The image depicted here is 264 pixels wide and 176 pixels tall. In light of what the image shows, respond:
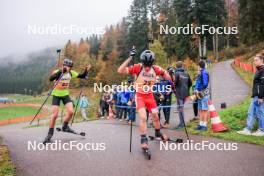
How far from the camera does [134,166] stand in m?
6.62

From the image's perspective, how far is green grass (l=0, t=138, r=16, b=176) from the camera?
6.31m

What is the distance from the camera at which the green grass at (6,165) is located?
631 centimetres

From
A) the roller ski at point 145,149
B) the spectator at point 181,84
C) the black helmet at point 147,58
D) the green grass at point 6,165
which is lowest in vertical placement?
the green grass at point 6,165

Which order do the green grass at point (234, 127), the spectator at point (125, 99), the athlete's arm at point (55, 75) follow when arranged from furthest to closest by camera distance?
the spectator at point (125, 99), the athlete's arm at point (55, 75), the green grass at point (234, 127)

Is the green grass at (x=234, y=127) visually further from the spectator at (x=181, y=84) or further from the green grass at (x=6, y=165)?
the green grass at (x=6, y=165)

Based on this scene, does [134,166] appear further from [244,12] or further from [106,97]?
[244,12]

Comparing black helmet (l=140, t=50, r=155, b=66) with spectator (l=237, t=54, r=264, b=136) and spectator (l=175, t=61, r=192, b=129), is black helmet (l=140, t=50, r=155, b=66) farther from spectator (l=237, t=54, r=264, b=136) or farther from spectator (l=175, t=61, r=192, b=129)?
spectator (l=175, t=61, r=192, b=129)

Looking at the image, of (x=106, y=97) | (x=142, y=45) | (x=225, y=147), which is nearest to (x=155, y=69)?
(x=225, y=147)

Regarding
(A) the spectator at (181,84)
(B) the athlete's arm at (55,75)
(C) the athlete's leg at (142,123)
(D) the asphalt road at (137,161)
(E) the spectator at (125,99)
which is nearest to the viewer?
(D) the asphalt road at (137,161)

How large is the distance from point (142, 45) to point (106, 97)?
158ft

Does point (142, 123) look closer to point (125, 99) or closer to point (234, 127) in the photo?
point (234, 127)

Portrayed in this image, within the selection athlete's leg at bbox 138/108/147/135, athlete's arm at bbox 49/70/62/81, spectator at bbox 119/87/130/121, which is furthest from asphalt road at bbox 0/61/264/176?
spectator at bbox 119/87/130/121

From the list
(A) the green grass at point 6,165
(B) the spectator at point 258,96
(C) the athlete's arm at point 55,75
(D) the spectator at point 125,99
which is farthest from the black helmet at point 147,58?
(D) the spectator at point 125,99

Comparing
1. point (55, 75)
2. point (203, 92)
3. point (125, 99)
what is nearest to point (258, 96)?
point (203, 92)
